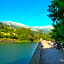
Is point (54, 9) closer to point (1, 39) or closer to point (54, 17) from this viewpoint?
point (54, 17)

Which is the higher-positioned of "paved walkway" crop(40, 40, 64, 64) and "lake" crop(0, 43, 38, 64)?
"paved walkway" crop(40, 40, 64, 64)

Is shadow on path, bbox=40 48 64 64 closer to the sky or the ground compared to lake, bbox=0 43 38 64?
closer to the sky

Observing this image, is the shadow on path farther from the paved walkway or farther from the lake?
the lake

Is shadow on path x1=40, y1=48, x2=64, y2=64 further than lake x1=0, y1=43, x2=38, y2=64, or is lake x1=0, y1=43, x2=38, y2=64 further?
lake x1=0, y1=43, x2=38, y2=64

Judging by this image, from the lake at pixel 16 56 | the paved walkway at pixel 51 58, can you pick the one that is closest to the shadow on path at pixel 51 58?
the paved walkway at pixel 51 58

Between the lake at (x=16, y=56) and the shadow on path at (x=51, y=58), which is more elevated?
the shadow on path at (x=51, y=58)

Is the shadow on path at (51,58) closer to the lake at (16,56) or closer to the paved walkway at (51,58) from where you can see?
the paved walkway at (51,58)

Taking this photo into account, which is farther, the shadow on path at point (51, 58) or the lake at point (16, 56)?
the lake at point (16, 56)

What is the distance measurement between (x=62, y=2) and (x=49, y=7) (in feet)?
13.8

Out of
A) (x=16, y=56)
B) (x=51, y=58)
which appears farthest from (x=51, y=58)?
(x=16, y=56)

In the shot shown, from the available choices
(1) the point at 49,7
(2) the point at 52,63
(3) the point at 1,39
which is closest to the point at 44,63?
(2) the point at 52,63

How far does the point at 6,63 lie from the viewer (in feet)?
62.3

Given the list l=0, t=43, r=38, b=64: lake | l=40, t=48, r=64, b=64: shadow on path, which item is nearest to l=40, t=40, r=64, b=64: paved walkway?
l=40, t=48, r=64, b=64: shadow on path

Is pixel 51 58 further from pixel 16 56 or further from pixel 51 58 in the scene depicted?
pixel 16 56
